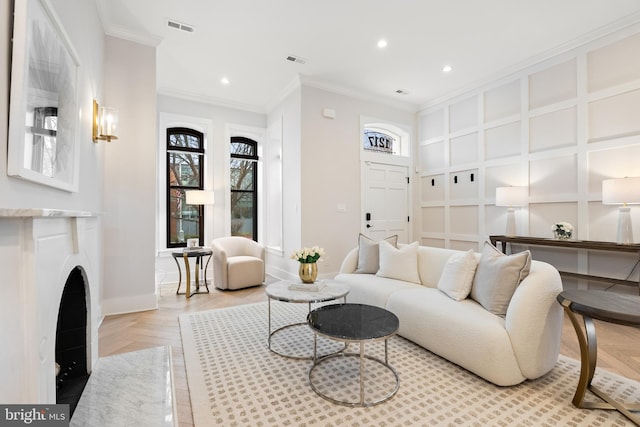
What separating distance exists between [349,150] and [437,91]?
73.3 inches

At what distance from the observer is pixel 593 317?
63.2 inches

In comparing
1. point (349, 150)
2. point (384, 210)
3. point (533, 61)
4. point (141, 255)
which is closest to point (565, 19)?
point (533, 61)

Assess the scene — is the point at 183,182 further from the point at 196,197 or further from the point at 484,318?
the point at 484,318

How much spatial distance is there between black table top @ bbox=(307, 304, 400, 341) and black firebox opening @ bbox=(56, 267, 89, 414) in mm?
1562

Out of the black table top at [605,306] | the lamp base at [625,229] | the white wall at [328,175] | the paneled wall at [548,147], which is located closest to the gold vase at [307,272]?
the black table top at [605,306]

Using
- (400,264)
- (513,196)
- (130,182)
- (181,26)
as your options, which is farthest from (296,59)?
(513,196)

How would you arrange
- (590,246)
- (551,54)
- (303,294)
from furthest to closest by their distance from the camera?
(551,54)
(590,246)
(303,294)

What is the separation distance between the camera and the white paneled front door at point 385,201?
531 centimetres

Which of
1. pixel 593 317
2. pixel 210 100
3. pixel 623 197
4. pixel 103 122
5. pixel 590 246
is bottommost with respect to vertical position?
pixel 593 317

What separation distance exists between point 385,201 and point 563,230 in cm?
261

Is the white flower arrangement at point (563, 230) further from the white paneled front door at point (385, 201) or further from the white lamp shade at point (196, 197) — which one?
the white lamp shade at point (196, 197)

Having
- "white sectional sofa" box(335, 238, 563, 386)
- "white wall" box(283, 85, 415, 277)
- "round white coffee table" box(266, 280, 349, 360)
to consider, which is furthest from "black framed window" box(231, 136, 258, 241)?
"white sectional sofa" box(335, 238, 563, 386)

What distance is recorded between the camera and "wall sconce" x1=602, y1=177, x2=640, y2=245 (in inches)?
118

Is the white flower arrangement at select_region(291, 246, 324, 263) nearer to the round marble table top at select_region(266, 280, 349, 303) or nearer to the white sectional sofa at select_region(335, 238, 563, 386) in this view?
the round marble table top at select_region(266, 280, 349, 303)
